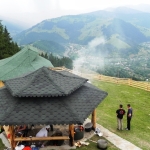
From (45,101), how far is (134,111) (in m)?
12.0

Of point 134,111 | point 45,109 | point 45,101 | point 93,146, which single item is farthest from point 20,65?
point 93,146

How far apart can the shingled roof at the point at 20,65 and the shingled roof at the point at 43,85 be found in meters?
14.0

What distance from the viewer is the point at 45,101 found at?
40.4 feet

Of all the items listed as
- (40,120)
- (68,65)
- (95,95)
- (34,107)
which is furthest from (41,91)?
(68,65)

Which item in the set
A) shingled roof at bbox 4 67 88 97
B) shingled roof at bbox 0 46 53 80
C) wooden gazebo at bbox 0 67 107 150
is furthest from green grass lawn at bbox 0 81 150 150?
shingled roof at bbox 0 46 53 80

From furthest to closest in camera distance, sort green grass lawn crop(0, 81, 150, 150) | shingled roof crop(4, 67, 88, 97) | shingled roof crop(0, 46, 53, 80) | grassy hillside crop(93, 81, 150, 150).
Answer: shingled roof crop(0, 46, 53, 80)
grassy hillside crop(93, 81, 150, 150)
green grass lawn crop(0, 81, 150, 150)
shingled roof crop(4, 67, 88, 97)

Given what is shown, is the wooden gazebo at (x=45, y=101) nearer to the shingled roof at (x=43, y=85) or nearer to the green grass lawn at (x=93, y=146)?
the shingled roof at (x=43, y=85)

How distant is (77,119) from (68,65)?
78817 mm

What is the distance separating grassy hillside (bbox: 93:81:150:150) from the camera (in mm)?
15337

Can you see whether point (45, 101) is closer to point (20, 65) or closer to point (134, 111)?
point (134, 111)

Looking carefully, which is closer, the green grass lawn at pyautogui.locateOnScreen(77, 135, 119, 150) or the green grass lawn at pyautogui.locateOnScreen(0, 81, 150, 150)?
the green grass lawn at pyautogui.locateOnScreen(77, 135, 119, 150)

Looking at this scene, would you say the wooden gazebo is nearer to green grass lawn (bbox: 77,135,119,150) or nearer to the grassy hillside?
green grass lawn (bbox: 77,135,119,150)

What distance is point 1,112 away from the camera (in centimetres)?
1180

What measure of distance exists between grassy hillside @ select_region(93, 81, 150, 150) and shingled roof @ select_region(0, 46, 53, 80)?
934 cm
